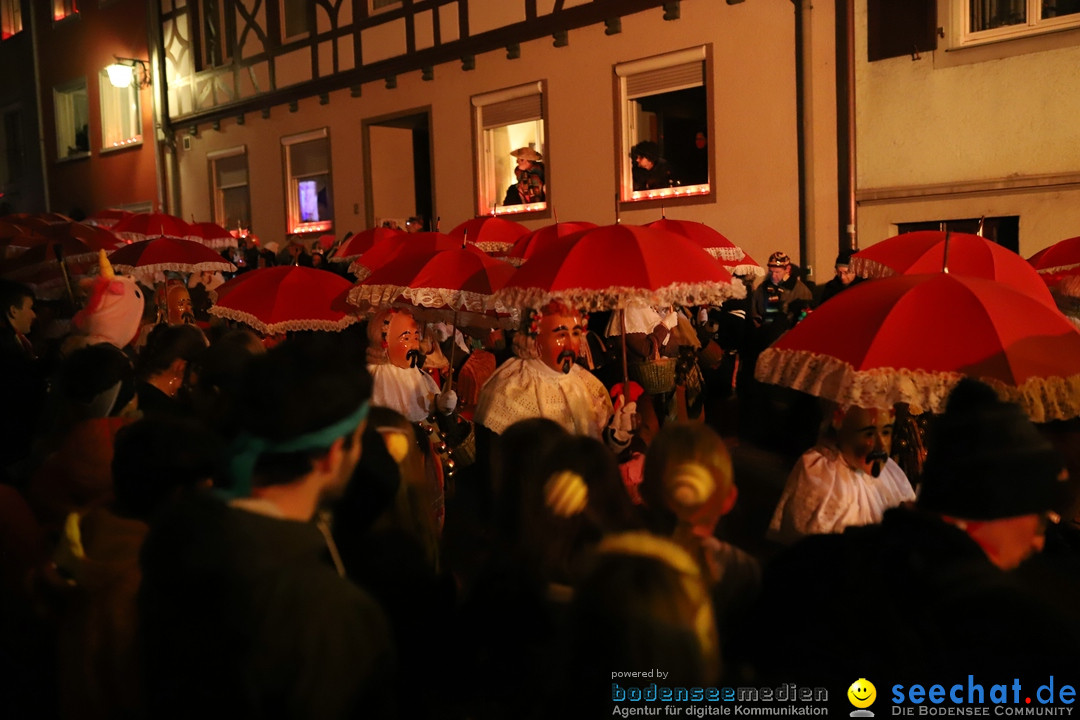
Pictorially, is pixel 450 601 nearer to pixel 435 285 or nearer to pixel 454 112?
pixel 435 285

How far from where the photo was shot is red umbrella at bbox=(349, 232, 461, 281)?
800 centimetres

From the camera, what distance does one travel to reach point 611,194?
13898 millimetres

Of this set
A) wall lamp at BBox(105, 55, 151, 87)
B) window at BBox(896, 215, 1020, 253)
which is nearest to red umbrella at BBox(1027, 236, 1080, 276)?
window at BBox(896, 215, 1020, 253)

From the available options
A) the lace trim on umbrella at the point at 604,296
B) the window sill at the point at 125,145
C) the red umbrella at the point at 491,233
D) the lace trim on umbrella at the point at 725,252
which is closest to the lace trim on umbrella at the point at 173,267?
the red umbrella at the point at 491,233

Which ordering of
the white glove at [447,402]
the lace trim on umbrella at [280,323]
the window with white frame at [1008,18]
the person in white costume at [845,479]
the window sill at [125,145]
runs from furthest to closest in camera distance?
the window sill at [125,145], the window with white frame at [1008,18], the lace trim on umbrella at [280,323], the white glove at [447,402], the person in white costume at [845,479]

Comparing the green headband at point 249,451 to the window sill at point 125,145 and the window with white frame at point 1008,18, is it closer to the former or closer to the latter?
the window with white frame at point 1008,18

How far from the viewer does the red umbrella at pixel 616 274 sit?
17.2 ft

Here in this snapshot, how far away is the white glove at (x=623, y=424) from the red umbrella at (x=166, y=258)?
18.5 ft

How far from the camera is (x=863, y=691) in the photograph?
7.22 feet

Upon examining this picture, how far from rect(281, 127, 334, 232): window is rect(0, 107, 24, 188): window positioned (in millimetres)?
13696

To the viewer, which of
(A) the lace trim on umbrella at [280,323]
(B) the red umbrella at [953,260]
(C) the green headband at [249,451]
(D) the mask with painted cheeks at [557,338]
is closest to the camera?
(C) the green headband at [249,451]

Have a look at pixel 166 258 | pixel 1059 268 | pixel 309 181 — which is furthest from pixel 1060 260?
pixel 309 181

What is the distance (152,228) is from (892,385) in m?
10.9

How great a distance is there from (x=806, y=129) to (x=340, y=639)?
10.8 m
